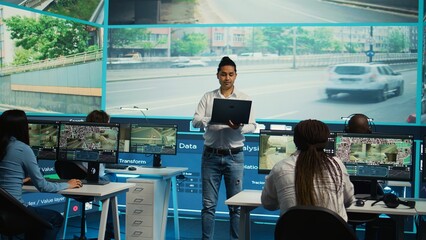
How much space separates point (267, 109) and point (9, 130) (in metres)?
4.06

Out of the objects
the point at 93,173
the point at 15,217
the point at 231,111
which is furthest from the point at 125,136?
the point at 15,217

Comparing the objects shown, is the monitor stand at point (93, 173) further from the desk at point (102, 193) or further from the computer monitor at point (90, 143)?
the desk at point (102, 193)

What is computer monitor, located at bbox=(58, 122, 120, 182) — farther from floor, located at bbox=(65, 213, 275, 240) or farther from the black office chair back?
floor, located at bbox=(65, 213, 275, 240)

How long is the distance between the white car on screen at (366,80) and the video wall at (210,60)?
1 cm

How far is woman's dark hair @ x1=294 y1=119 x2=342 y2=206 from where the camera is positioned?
11.0 ft

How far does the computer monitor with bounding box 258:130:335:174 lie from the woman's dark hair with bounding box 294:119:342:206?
66.5 inches

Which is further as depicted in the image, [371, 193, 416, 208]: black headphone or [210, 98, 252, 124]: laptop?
[210, 98, 252, 124]: laptop

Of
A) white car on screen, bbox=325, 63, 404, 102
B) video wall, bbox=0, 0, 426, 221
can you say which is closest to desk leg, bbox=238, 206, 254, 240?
video wall, bbox=0, 0, 426, 221

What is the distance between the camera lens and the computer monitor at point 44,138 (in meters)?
5.99

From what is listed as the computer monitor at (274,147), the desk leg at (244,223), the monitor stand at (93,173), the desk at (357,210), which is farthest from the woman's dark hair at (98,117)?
the desk leg at (244,223)

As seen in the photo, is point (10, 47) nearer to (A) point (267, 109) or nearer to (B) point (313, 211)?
(A) point (267, 109)

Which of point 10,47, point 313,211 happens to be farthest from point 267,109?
point 313,211

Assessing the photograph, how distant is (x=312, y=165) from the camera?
3408 millimetres

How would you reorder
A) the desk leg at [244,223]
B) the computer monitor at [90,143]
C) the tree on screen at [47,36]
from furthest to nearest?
1. the tree on screen at [47,36]
2. the computer monitor at [90,143]
3. the desk leg at [244,223]
